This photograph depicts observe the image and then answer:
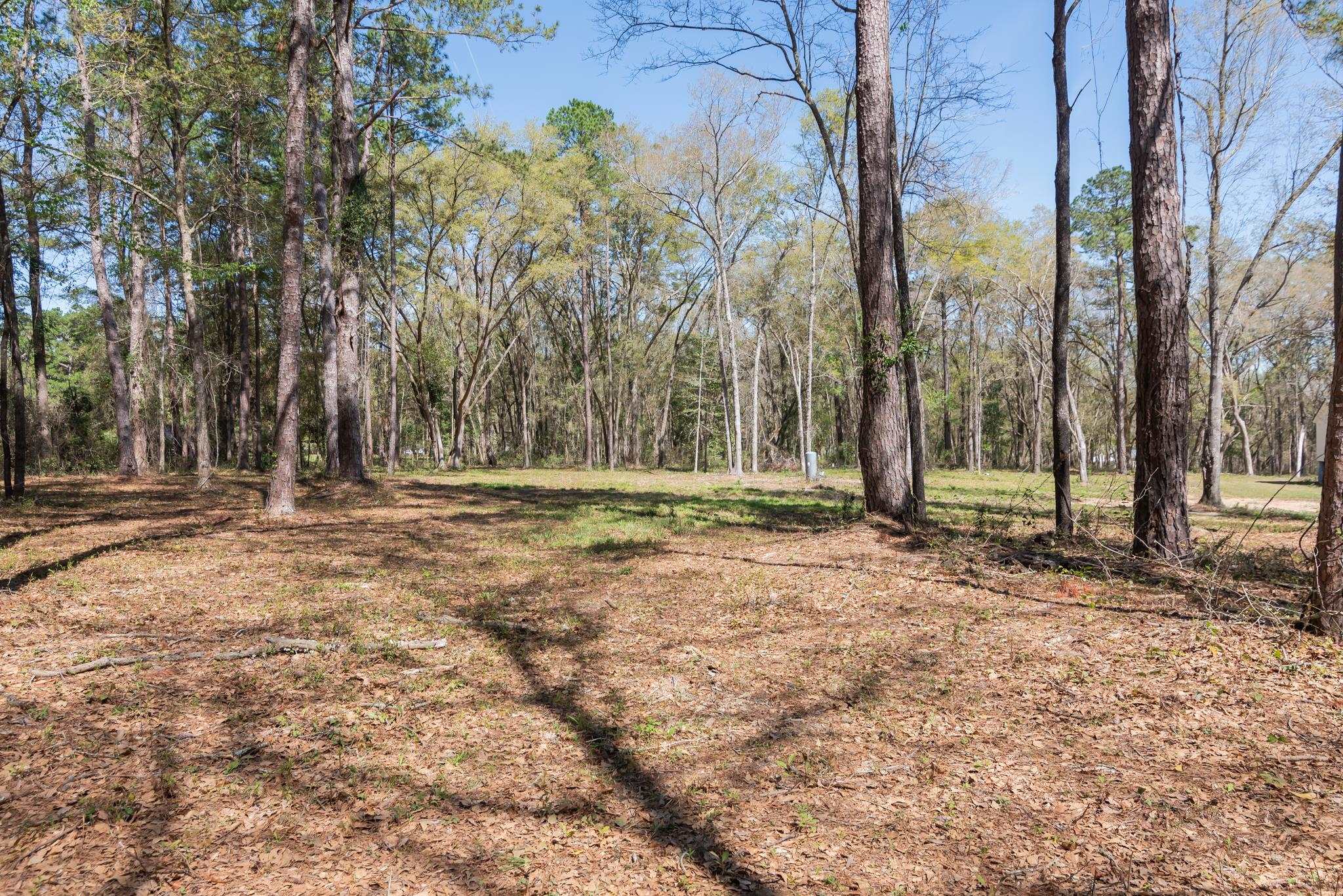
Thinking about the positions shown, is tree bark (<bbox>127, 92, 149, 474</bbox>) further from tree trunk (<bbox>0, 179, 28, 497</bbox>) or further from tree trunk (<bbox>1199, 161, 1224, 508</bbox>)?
tree trunk (<bbox>1199, 161, 1224, 508</bbox>)

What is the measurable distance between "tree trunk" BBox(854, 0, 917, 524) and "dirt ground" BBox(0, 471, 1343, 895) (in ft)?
6.44

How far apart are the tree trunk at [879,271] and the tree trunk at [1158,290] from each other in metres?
2.58

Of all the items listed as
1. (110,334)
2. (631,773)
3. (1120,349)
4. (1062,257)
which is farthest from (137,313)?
(1120,349)

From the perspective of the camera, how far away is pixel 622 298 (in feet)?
114

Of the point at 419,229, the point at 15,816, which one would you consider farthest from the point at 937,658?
the point at 419,229

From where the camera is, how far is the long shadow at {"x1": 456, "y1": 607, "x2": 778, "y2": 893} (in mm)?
2531

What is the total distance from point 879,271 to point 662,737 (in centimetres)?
679

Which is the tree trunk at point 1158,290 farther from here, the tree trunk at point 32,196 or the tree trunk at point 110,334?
the tree trunk at point 110,334

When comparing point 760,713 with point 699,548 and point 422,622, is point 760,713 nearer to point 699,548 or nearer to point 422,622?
point 422,622

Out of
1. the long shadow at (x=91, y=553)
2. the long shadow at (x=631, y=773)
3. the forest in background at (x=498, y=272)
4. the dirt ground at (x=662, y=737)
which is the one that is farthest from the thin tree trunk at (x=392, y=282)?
the long shadow at (x=631, y=773)

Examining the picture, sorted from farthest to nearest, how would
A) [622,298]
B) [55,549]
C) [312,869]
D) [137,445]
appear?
[622,298], [137,445], [55,549], [312,869]

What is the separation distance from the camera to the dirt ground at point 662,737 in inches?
97.5

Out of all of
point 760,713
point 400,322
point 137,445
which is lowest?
point 760,713

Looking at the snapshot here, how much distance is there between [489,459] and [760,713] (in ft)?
113
